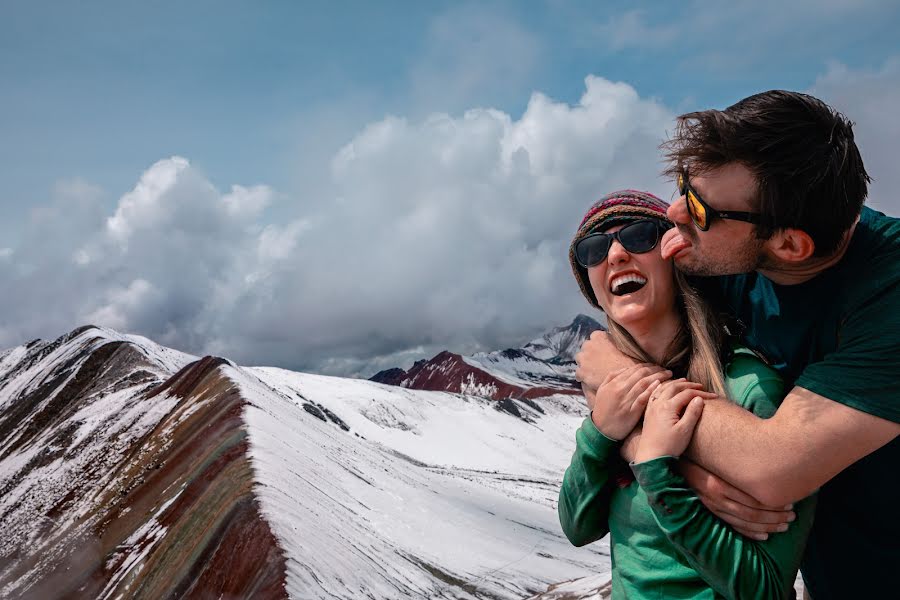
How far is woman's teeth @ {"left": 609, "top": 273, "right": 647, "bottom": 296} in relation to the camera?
8.95 ft

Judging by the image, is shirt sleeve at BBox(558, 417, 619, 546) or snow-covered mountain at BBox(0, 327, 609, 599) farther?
snow-covered mountain at BBox(0, 327, 609, 599)

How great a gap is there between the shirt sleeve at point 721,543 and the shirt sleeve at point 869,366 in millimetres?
460

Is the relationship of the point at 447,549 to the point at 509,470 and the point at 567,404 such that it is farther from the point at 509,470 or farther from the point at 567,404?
the point at 567,404

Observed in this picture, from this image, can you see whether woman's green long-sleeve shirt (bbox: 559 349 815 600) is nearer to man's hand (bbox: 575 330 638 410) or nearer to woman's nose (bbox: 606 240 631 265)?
man's hand (bbox: 575 330 638 410)

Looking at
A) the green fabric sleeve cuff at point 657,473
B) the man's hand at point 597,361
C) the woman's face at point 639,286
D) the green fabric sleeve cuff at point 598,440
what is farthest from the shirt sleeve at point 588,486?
the woman's face at point 639,286

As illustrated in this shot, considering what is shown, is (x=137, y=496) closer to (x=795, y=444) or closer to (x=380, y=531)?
(x=380, y=531)

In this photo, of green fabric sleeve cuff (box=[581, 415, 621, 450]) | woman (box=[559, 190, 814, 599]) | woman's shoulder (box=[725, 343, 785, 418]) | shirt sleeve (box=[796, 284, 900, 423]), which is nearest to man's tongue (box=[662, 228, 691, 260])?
woman (box=[559, 190, 814, 599])

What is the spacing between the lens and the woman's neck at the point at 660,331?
8.92 ft

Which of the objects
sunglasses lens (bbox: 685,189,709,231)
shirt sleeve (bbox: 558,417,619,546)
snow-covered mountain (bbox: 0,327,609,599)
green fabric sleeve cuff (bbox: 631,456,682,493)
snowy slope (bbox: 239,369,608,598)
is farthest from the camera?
snowy slope (bbox: 239,369,608,598)

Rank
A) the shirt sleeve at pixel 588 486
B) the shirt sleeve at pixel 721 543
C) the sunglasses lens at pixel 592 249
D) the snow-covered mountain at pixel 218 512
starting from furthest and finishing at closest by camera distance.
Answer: the snow-covered mountain at pixel 218 512
the sunglasses lens at pixel 592 249
the shirt sleeve at pixel 588 486
the shirt sleeve at pixel 721 543

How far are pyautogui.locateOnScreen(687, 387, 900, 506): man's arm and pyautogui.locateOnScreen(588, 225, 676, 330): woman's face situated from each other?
674 millimetres

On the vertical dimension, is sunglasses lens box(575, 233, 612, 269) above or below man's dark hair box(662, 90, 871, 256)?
below

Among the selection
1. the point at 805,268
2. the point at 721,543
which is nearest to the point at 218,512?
the point at 721,543

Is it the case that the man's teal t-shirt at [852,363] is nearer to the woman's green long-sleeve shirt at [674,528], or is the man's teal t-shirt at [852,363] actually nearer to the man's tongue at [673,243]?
the woman's green long-sleeve shirt at [674,528]
